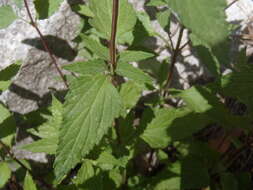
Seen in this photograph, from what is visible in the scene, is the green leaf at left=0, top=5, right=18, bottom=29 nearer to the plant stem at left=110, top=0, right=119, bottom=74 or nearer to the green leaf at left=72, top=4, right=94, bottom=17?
the green leaf at left=72, top=4, right=94, bottom=17

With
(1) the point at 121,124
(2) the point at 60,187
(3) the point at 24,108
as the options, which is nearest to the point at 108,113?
(1) the point at 121,124

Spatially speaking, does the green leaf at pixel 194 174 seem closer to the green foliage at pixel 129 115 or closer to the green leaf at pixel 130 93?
the green foliage at pixel 129 115

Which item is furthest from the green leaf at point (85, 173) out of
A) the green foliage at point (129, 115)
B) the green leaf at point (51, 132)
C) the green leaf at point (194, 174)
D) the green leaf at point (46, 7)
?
the green leaf at point (46, 7)

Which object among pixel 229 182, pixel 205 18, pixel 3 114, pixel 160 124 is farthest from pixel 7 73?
pixel 229 182

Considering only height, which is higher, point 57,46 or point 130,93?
point 57,46

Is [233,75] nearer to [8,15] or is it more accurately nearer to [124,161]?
[124,161]

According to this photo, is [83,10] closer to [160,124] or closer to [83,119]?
[160,124]
